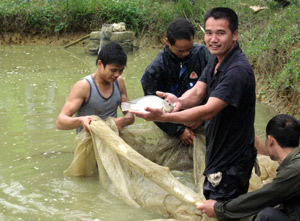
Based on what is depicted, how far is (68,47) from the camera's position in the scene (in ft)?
52.9

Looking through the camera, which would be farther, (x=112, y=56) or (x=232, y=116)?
(x=112, y=56)

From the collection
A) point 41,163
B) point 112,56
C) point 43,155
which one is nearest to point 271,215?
point 112,56

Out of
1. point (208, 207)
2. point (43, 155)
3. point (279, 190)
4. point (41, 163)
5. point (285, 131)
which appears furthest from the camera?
point (43, 155)

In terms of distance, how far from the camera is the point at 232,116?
316 cm

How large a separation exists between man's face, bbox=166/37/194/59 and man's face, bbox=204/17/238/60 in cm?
136

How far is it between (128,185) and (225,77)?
152cm

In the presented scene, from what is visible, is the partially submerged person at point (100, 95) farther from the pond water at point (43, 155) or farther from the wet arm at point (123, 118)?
the pond water at point (43, 155)

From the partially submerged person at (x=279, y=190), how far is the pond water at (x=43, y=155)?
1008 millimetres

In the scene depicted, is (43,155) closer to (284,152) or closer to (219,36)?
(219,36)

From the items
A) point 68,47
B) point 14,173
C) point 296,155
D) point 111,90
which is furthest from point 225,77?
point 68,47

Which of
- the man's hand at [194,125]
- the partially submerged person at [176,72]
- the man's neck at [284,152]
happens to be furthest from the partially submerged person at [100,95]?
the man's neck at [284,152]

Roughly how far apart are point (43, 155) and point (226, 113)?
3.09 meters

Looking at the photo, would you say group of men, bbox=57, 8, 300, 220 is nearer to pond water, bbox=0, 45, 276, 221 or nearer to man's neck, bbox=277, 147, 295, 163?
man's neck, bbox=277, 147, 295, 163

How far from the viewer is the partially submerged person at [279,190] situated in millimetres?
2949
